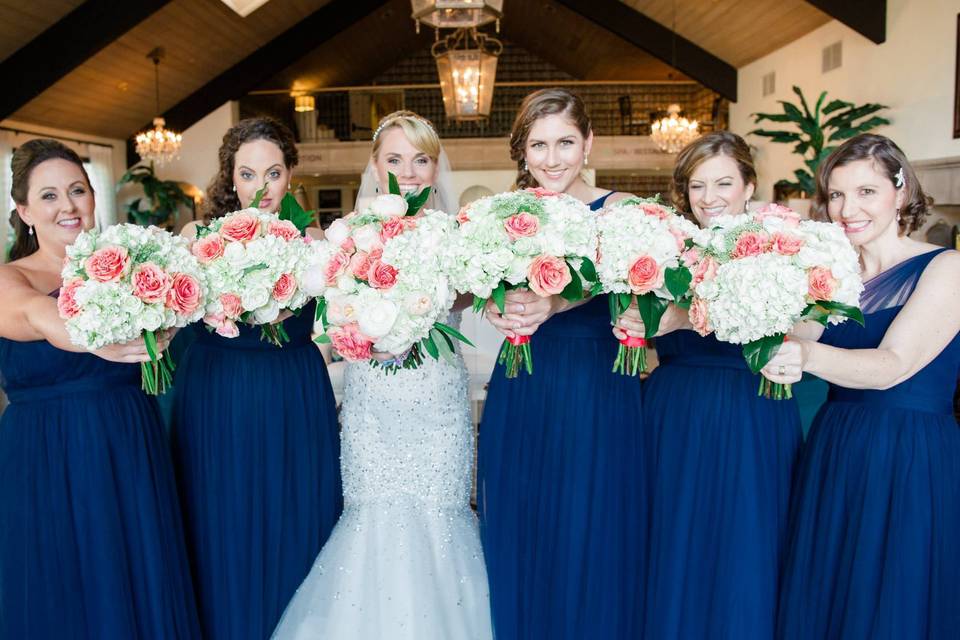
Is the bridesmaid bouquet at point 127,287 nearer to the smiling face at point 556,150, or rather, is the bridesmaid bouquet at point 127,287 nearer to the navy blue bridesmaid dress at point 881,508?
the smiling face at point 556,150

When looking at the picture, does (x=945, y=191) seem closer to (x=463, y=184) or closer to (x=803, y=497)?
(x=803, y=497)

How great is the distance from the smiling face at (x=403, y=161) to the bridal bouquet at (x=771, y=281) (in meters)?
1.20

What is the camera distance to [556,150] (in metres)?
2.68

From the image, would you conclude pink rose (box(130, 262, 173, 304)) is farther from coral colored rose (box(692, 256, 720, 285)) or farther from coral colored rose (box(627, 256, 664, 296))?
coral colored rose (box(692, 256, 720, 285))

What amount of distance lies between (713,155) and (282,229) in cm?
146

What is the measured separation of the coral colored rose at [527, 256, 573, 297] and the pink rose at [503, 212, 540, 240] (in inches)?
2.9

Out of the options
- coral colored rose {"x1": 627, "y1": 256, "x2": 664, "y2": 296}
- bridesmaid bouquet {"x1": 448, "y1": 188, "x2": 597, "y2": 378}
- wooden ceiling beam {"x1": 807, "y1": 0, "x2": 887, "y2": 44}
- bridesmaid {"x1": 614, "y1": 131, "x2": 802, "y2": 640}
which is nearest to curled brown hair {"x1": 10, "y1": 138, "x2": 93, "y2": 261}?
bridesmaid bouquet {"x1": 448, "y1": 188, "x2": 597, "y2": 378}

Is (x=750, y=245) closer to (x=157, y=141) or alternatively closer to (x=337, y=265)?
(x=337, y=265)

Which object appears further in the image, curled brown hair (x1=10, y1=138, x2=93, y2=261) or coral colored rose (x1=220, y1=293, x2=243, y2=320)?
curled brown hair (x1=10, y1=138, x2=93, y2=261)

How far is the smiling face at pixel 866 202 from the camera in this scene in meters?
2.41

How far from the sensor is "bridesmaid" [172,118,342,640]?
262cm

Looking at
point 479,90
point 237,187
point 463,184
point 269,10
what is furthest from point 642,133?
point 237,187

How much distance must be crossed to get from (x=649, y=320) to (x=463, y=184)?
12.2 m

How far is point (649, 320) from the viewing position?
7.09 feet
